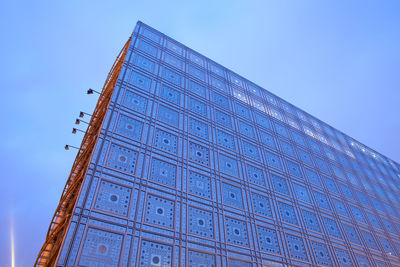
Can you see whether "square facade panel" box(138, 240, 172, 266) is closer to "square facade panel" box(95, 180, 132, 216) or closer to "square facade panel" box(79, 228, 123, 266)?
"square facade panel" box(79, 228, 123, 266)

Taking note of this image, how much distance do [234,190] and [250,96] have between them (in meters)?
13.4

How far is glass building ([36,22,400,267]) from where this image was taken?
1267cm

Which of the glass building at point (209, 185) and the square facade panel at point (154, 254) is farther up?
the glass building at point (209, 185)

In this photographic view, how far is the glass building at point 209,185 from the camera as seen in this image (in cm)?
1267

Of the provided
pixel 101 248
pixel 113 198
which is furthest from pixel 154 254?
pixel 113 198

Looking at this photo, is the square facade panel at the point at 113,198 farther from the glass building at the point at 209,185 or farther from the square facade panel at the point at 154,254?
the square facade panel at the point at 154,254

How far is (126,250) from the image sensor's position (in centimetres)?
1170

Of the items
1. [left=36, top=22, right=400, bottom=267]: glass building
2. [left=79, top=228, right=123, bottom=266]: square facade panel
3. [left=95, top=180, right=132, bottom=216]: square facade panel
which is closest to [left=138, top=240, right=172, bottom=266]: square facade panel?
[left=36, top=22, right=400, bottom=267]: glass building

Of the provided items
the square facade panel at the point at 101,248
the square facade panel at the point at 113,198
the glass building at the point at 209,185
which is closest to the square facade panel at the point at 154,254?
the glass building at the point at 209,185

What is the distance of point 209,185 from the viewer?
1706 centimetres

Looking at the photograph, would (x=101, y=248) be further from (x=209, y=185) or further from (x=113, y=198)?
(x=209, y=185)

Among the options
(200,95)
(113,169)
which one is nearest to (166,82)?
(200,95)

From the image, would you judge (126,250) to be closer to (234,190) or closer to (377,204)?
(234,190)

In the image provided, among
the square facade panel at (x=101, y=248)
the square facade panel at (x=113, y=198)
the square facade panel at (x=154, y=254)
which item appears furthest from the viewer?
the square facade panel at (x=113, y=198)
